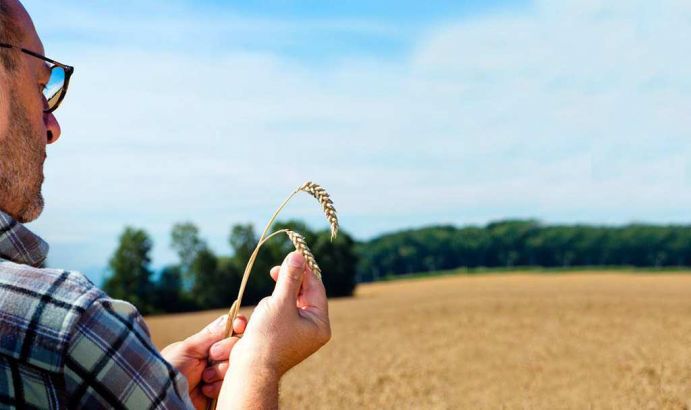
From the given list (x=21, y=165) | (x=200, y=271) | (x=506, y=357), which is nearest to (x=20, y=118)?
(x=21, y=165)

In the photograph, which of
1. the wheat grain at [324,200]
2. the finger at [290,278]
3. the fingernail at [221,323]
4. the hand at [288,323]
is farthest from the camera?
the fingernail at [221,323]

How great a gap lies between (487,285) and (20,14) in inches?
1834

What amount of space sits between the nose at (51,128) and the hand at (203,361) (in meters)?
0.78

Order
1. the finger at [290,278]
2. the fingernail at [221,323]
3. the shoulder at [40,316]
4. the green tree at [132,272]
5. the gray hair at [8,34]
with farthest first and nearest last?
the green tree at [132,272]
the fingernail at [221,323]
the finger at [290,278]
the gray hair at [8,34]
the shoulder at [40,316]

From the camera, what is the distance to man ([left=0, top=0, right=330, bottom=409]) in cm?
150

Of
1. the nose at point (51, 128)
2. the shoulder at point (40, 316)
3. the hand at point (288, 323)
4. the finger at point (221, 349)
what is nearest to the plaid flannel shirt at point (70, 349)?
the shoulder at point (40, 316)

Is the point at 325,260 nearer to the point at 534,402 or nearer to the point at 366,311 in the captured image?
the point at 366,311

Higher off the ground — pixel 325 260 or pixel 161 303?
pixel 325 260

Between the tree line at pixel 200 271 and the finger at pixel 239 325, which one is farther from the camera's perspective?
the tree line at pixel 200 271

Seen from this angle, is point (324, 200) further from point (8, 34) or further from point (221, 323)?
point (8, 34)

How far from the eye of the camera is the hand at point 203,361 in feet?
7.82

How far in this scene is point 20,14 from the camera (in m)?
1.87

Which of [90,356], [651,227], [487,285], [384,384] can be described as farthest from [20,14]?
[651,227]

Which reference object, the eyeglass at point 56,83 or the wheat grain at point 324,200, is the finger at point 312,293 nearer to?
the wheat grain at point 324,200
